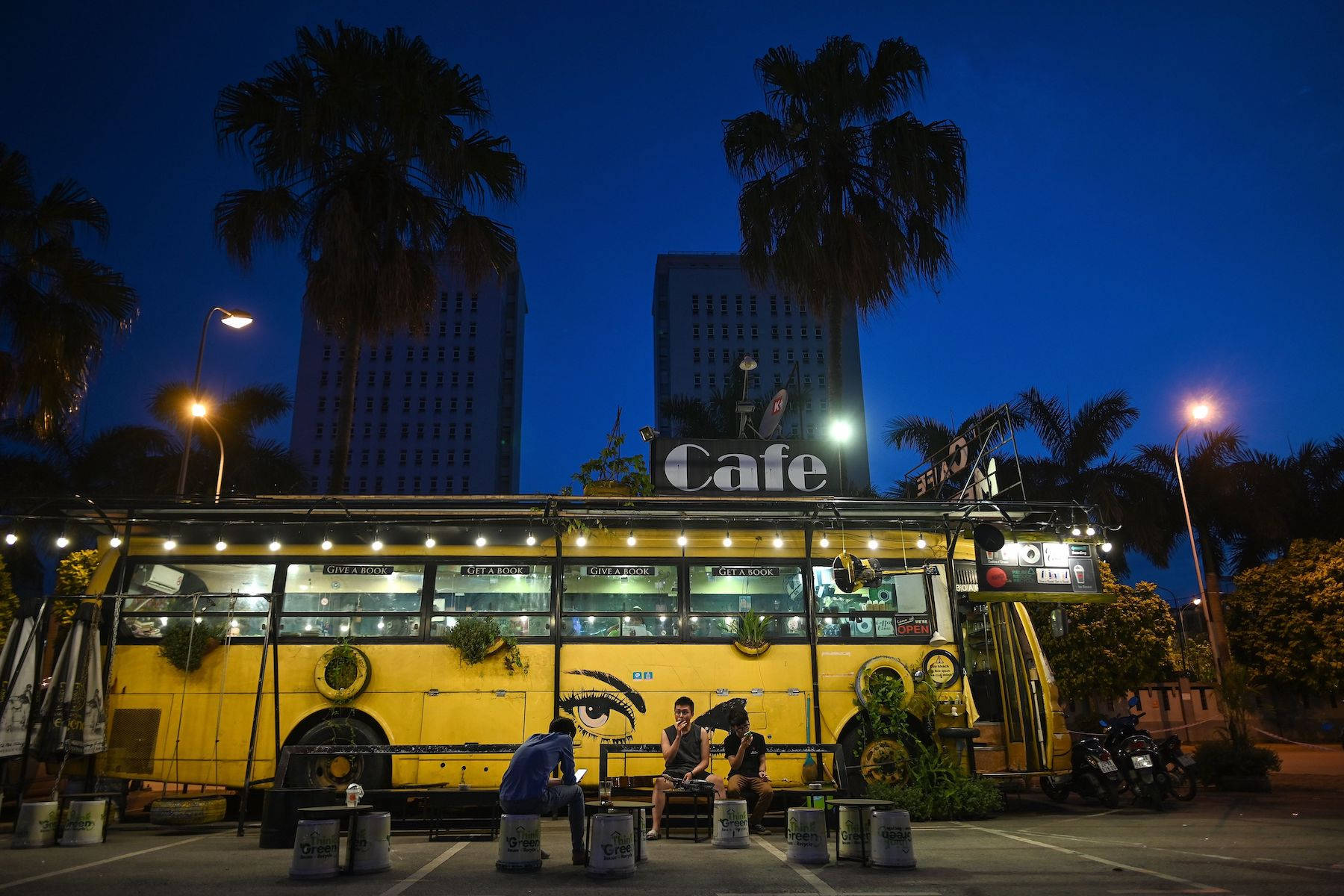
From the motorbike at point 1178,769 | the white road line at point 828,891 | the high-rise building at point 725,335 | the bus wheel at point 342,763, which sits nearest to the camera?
the white road line at point 828,891

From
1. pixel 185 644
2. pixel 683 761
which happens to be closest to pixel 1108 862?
pixel 683 761

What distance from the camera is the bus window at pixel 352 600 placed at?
39.2 feet

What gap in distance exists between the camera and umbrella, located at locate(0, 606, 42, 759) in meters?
9.95

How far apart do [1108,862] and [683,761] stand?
181 inches

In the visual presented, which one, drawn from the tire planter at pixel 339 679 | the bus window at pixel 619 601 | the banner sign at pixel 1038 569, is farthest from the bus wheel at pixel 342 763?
the banner sign at pixel 1038 569

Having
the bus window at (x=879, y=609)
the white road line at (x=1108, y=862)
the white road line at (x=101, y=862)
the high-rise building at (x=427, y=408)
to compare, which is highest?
the high-rise building at (x=427, y=408)

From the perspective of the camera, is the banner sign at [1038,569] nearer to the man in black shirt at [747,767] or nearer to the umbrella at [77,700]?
the man in black shirt at [747,767]

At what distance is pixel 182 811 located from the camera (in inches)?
417

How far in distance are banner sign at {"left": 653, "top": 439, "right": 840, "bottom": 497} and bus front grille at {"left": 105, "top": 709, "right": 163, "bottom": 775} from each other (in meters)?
7.60

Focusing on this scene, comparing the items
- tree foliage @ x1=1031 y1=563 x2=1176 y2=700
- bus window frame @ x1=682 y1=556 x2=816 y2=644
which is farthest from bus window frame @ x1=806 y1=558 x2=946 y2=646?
tree foliage @ x1=1031 y1=563 x2=1176 y2=700

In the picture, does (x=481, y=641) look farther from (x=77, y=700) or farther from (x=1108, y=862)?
(x=1108, y=862)

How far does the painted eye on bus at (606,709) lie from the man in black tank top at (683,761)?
76cm

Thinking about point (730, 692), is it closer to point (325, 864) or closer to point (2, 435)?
point (325, 864)

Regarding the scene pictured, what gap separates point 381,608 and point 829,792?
6262 millimetres
